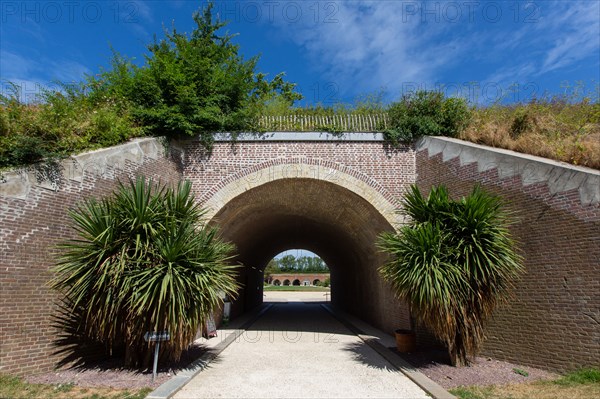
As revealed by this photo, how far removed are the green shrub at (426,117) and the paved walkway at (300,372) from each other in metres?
6.48

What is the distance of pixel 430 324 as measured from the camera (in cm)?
766

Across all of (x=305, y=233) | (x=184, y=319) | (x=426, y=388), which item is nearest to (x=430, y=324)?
(x=426, y=388)

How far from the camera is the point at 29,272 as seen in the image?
6.94m

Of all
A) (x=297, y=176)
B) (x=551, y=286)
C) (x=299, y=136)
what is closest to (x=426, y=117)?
(x=299, y=136)

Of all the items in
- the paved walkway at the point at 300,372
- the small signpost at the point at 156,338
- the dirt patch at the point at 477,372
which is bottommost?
the paved walkway at the point at 300,372

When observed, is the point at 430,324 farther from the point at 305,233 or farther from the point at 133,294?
the point at 305,233

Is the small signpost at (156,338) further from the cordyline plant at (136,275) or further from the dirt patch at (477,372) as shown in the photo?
the dirt patch at (477,372)

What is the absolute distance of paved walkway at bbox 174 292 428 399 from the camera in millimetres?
6453

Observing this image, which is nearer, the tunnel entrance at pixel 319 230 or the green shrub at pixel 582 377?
the green shrub at pixel 582 377

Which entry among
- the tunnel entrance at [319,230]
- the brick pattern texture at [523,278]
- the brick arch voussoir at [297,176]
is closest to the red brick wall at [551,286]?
the brick pattern texture at [523,278]

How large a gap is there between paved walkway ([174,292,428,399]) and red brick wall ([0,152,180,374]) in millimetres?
2986

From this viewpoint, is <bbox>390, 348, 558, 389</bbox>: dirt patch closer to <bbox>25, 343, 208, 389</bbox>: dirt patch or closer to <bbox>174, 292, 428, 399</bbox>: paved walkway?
<bbox>174, 292, 428, 399</bbox>: paved walkway

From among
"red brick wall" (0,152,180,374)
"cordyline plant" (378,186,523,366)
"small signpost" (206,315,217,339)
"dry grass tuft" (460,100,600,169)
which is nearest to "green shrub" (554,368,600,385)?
"cordyline plant" (378,186,523,366)

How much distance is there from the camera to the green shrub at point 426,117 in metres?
11.3
